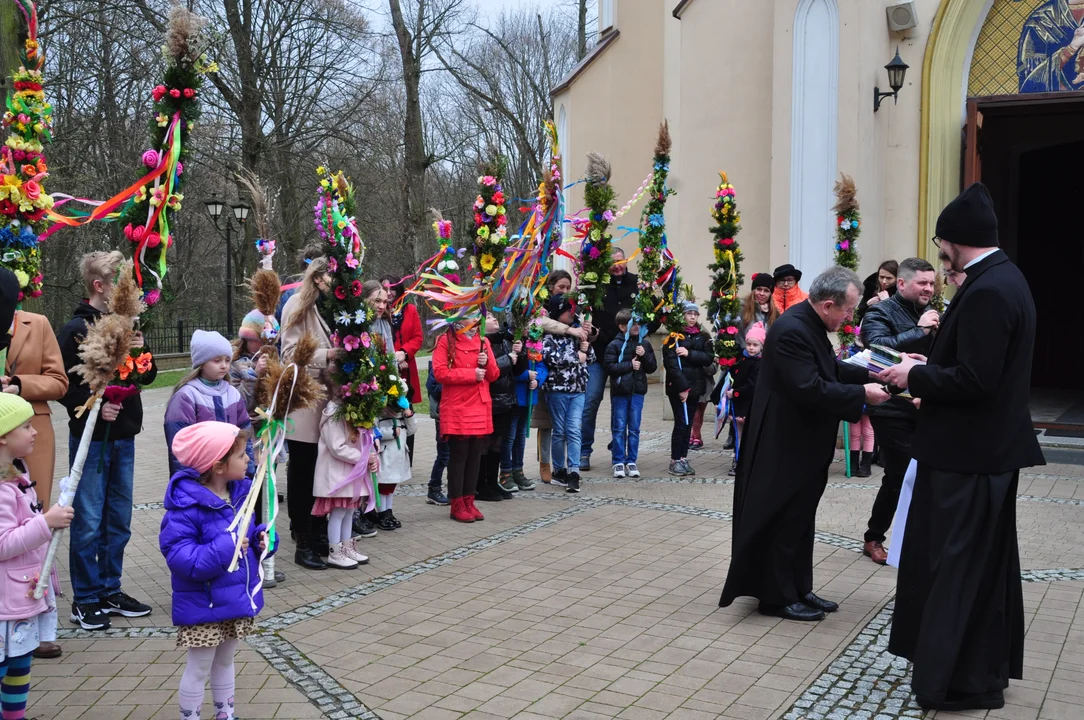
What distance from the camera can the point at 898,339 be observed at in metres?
6.50

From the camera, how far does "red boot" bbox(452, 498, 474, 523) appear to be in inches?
325

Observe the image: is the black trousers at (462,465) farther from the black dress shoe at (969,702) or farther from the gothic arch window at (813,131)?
the gothic arch window at (813,131)

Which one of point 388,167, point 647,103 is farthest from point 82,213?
point 388,167

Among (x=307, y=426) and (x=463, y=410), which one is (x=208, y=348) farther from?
(x=463, y=410)

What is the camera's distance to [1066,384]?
65.3 ft

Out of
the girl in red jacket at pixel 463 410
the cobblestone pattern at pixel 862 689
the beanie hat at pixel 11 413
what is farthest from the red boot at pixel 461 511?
the beanie hat at pixel 11 413

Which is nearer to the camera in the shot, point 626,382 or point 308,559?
point 308,559

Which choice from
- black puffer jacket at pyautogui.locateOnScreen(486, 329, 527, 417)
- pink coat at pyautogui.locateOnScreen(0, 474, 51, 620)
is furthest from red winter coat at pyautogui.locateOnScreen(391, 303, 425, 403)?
pink coat at pyautogui.locateOnScreen(0, 474, 51, 620)

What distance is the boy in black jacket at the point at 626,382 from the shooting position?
33.5 feet

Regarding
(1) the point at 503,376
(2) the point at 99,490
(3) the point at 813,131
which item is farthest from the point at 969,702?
(3) the point at 813,131

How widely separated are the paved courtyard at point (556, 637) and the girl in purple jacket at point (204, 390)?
3.78 ft

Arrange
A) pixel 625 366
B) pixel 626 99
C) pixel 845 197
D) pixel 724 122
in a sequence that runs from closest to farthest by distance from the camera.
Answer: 1. pixel 625 366
2. pixel 845 197
3. pixel 724 122
4. pixel 626 99

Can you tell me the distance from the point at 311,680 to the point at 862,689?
2.64 m

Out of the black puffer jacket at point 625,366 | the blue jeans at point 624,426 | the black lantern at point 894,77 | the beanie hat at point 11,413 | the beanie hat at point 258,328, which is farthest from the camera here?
the black lantern at point 894,77
